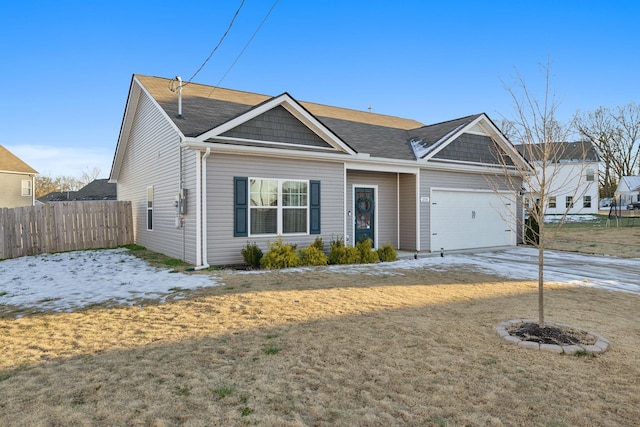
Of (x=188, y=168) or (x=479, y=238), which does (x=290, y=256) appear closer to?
(x=188, y=168)

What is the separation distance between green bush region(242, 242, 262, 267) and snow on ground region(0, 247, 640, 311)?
0.50 meters

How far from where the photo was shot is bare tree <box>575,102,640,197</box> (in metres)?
40.5

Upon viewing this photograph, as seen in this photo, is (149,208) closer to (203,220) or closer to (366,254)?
(203,220)

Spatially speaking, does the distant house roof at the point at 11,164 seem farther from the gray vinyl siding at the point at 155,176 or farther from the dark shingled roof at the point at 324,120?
the dark shingled roof at the point at 324,120

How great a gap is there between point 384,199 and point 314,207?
3405 mm

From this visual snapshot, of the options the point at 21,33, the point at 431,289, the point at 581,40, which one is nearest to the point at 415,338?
the point at 431,289

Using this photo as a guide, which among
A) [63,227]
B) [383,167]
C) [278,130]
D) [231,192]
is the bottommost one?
[63,227]

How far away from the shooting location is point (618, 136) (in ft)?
135

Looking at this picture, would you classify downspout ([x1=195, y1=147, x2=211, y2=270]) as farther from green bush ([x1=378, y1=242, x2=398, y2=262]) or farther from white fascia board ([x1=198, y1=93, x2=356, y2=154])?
green bush ([x1=378, y1=242, x2=398, y2=262])

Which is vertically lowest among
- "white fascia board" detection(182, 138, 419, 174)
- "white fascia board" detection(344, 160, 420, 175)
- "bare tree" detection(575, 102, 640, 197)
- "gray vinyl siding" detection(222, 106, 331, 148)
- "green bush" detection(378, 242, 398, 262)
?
"green bush" detection(378, 242, 398, 262)

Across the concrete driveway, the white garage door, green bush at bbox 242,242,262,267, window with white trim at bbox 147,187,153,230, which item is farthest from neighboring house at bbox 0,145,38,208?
the concrete driveway

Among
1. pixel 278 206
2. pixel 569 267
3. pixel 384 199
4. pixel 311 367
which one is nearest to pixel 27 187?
pixel 278 206

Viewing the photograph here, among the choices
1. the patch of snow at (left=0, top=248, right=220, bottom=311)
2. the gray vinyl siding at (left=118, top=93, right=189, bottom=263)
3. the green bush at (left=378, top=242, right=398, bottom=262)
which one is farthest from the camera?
the green bush at (left=378, top=242, right=398, bottom=262)

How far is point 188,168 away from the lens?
373 inches
